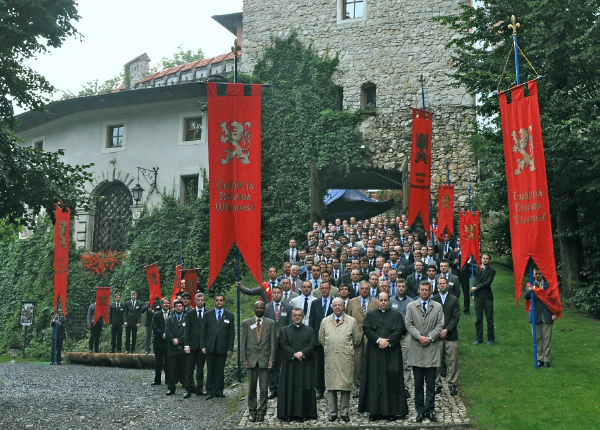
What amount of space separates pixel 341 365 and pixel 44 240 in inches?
855

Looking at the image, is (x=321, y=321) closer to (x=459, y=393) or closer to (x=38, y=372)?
(x=459, y=393)

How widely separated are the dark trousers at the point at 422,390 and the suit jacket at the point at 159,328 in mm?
5711

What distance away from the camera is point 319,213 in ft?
77.7

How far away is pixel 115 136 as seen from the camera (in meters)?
26.7

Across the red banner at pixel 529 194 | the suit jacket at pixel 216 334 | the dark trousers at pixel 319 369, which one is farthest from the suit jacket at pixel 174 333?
the red banner at pixel 529 194

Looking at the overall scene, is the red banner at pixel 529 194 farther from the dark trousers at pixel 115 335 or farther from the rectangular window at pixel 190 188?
the rectangular window at pixel 190 188

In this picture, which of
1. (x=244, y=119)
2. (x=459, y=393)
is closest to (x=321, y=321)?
(x=459, y=393)

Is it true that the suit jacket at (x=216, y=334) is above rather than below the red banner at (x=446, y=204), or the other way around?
below

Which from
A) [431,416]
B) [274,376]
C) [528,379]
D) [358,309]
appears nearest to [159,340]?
[274,376]

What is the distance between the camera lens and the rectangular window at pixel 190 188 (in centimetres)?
2512

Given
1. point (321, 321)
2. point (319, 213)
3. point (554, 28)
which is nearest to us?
point (321, 321)

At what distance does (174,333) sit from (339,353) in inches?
160

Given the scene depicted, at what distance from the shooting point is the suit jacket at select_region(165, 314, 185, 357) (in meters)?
11.6

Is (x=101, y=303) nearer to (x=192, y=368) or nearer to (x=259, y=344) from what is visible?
(x=192, y=368)
